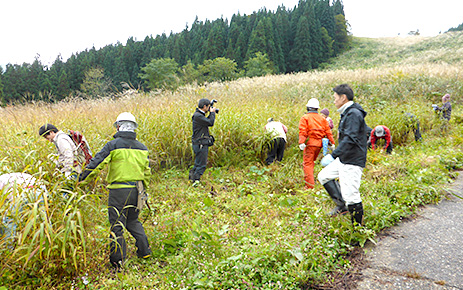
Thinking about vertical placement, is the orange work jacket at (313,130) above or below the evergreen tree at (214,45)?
below

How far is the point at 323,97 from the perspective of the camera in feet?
40.0

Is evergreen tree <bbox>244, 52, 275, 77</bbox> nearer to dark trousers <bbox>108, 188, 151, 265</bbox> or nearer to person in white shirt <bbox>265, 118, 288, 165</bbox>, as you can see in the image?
person in white shirt <bbox>265, 118, 288, 165</bbox>

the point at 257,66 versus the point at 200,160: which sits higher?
the point at 257,66

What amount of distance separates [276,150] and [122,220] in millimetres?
4365

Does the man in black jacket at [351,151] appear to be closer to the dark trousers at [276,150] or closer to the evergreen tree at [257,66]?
the dark trousers at [276,150]

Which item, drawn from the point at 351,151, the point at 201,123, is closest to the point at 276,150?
the point at 201,123

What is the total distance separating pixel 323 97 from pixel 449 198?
27.5 feet

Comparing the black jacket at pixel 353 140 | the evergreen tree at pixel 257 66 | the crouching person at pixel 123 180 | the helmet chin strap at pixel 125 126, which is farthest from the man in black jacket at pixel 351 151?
the evergreen tree at pixel 257 66

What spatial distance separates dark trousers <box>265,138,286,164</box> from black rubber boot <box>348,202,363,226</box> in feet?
11.0

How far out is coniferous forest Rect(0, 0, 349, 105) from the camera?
37250 mm

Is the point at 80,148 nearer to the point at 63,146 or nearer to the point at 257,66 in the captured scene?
the point at 63,146

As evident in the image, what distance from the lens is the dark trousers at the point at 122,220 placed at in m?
3.04

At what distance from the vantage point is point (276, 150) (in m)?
6.68

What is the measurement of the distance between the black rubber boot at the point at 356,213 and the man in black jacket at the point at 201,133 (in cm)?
309
